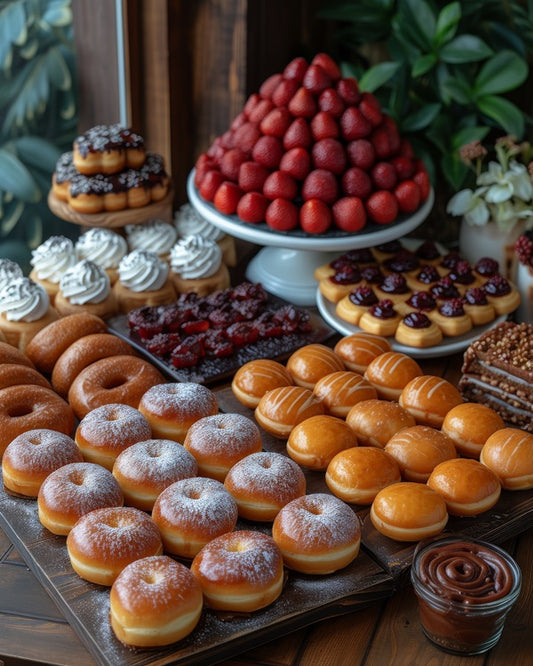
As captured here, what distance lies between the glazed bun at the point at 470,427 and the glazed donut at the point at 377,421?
8 centimetres

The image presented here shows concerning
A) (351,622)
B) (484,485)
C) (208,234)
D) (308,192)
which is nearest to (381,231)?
(308,192)

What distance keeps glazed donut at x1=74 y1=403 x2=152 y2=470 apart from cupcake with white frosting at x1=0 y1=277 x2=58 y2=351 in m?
0.50

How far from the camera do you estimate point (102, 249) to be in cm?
242

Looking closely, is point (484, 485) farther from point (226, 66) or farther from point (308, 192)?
point (226, 66)

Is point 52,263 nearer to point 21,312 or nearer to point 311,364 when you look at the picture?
point 21,312

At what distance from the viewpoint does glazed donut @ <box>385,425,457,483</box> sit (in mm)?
1638

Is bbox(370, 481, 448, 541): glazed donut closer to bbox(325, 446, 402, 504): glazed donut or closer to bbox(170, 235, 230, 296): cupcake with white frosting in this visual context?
bbox(325, 446, 402, 504): glazed donut

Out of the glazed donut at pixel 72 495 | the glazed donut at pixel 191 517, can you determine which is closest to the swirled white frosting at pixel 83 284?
the glazed donut at pixel 72 495

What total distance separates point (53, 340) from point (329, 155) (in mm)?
851

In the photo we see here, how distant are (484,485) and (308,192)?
3.23ft

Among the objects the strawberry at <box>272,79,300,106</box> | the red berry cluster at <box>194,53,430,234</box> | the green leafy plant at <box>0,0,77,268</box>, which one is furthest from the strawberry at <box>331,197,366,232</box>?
the green leafy plant at <box>0,0,77,268</box>

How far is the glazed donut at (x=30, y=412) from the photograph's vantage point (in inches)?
68.0

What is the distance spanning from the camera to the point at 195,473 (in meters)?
1.60

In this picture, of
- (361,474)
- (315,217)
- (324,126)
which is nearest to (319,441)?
(361,474)
